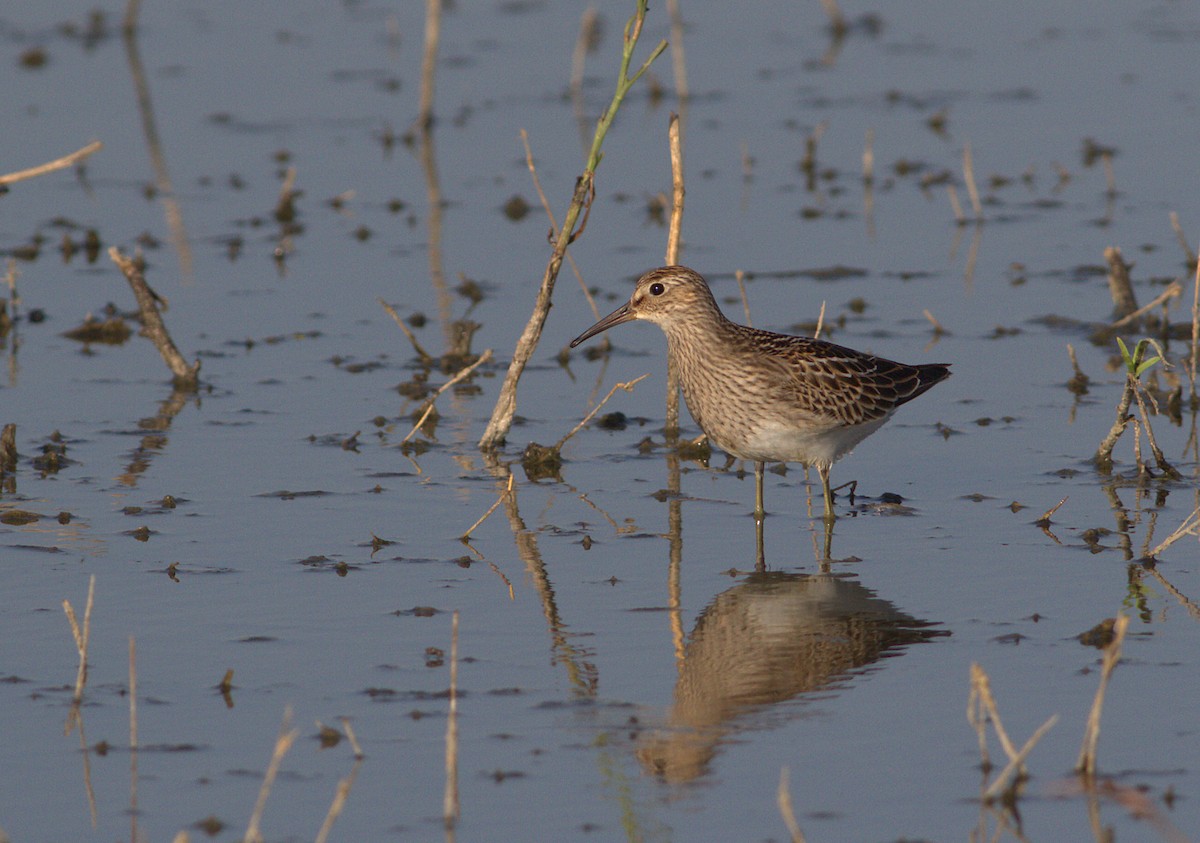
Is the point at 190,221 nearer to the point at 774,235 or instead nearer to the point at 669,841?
the point at 774,235

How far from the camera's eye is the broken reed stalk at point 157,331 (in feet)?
38.2

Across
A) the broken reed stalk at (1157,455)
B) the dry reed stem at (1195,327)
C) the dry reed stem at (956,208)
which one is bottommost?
the broken reed stalk at (1157,455)

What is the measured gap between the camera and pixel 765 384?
9.57 meters

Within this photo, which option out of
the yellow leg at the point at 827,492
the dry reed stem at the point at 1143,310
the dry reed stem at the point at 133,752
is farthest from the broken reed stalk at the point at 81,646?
the dry reed stem at the point at 1143,310

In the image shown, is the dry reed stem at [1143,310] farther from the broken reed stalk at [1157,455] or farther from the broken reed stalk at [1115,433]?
Answer: the broken reed stalk at [1157,455]

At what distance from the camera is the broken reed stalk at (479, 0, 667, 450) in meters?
9.72

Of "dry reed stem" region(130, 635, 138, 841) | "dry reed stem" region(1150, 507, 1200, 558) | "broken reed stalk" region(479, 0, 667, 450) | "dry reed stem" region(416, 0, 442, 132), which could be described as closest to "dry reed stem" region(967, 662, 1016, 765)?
"dry reed stem" region(1150, 507, 1200, 558)

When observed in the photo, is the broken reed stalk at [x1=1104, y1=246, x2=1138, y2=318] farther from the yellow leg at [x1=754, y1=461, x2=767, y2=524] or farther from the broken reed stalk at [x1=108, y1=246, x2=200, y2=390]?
the broken reed stalk at [x1=108, y1=246, x2=200, y2=390]

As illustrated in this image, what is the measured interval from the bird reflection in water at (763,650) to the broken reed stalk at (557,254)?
2.35 metres

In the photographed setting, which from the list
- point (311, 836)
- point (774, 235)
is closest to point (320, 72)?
point (774, 235)

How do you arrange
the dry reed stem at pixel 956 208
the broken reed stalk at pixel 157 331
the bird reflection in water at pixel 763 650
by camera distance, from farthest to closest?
the dry reed stem at pixel 956 208, the broken reed stalk at pixel 157 331, the bird reflection in water at pixel 763 650

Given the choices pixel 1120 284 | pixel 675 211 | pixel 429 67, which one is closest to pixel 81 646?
pixel 675 211

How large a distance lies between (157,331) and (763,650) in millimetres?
5592

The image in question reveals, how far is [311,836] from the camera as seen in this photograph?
603 cm
